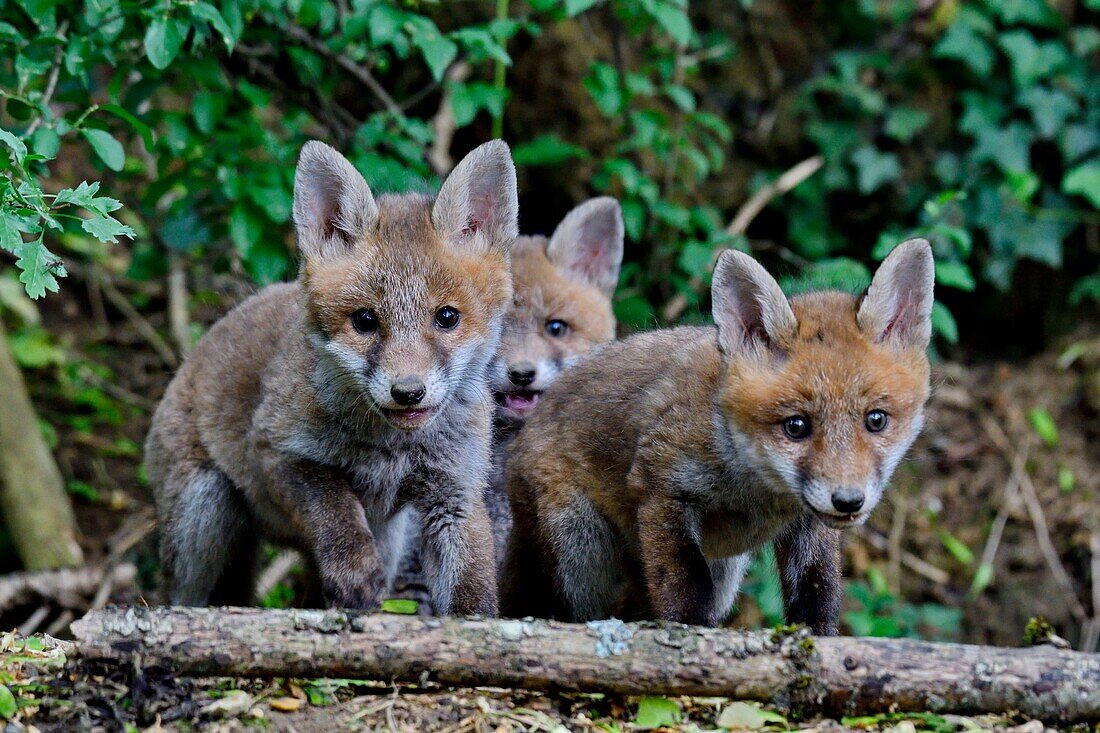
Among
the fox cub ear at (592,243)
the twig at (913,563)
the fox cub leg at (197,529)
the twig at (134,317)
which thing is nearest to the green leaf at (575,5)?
the fox cub ear at (592,243)

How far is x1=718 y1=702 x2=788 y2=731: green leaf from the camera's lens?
13.8ft

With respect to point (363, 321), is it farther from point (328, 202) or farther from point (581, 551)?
point (581, 551)

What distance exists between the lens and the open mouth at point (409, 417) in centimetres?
494

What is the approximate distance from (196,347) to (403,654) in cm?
333

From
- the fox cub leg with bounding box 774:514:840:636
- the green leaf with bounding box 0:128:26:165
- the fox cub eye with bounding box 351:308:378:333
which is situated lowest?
the fox cub leg with bounding box 774:514:840:636

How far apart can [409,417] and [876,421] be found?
2.02m

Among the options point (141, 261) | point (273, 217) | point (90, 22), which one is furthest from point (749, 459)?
point (141, 261)

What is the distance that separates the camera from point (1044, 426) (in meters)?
10.3

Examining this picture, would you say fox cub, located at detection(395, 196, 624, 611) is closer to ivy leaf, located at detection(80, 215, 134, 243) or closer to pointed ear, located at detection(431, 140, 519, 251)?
pointed ear, located at detection(431, 140, 519, 251)

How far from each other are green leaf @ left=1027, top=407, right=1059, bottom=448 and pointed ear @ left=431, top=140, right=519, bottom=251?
6.76 meters

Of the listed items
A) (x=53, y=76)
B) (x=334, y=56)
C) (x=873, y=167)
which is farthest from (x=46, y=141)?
(x=873, y=167)

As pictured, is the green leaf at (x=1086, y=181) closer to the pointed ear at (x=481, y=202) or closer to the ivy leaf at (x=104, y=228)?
the pointed ear at (x=481, y=202)

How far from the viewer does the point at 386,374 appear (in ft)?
16.0

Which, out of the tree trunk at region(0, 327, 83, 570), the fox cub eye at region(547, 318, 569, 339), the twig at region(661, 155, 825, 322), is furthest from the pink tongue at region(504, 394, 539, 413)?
the tree trunk at region(0, 327, 83, 570)
